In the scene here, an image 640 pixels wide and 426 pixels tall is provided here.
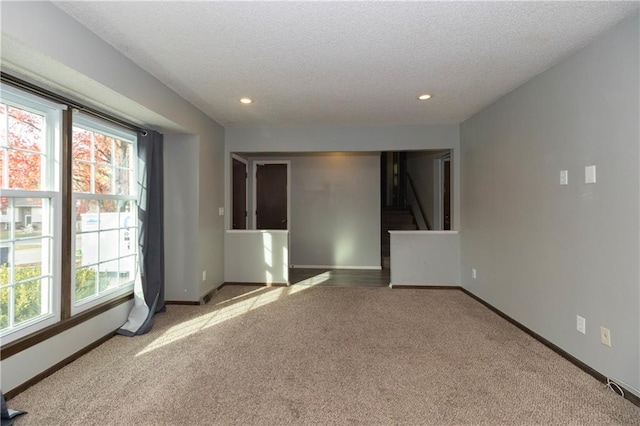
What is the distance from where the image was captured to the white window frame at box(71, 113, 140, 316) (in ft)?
8.40

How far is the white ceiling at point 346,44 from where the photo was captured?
1.87m

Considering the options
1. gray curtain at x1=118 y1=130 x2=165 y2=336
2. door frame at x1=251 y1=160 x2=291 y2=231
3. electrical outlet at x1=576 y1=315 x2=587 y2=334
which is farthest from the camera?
door frame at x1=251 y1=160 x2=291 y2=231

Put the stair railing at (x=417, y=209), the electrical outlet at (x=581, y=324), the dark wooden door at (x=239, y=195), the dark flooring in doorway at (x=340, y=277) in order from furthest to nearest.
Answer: the stair railing at (x=417, y=209) < the dark wooden door at (x=239, y=195) < the dark flooring in doorway at (x=340, y=277) < the electrical outlet at (x=581, y=324)

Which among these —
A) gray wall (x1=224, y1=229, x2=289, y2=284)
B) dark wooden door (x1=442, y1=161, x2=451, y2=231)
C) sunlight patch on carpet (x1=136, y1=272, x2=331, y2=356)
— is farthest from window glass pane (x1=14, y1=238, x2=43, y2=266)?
dark wooden door (x1=442, y1=161, x2=451, y2=231)

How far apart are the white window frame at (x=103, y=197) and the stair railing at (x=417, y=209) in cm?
563

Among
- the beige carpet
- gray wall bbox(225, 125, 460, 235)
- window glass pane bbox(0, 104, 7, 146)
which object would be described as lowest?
the beige carpet

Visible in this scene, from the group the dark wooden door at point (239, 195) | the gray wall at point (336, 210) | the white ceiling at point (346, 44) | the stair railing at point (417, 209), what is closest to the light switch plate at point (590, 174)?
the white ceiling at point (346, 44)

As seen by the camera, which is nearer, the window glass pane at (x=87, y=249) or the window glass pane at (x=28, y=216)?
the window glass pane at (x=28, y=216)

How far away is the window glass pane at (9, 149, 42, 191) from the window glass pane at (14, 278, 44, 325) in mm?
706

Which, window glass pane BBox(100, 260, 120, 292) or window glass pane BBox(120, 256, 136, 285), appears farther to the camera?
window glass pane BBox(120, 256, 136, 285)

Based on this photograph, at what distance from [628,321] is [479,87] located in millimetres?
2279

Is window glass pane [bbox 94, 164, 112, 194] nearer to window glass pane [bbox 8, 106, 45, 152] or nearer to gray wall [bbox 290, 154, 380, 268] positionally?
window glass pane [bbox 8, 106, 45, 152]

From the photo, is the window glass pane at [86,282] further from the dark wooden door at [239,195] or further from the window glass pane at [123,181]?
the dark wooden door at [239,195]

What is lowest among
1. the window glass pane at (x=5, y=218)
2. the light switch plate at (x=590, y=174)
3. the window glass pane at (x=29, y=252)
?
the window glass pane at (x=29, y=252)
